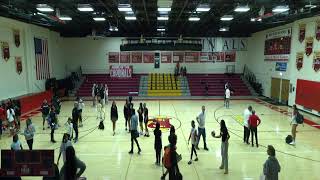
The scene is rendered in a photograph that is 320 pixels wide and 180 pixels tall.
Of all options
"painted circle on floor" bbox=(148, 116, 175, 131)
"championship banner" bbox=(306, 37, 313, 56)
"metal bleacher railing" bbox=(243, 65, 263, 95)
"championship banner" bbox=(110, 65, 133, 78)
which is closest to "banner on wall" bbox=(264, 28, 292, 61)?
"championship banner" bbox=(306, 37, 313, 56)

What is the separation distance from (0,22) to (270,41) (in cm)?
2195

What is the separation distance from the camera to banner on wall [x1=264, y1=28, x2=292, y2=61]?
21797mm

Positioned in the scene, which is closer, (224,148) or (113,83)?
(224,148)

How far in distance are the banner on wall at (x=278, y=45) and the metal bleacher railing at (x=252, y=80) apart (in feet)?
9.96

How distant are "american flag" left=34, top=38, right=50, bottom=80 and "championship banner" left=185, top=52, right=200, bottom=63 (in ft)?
48.7

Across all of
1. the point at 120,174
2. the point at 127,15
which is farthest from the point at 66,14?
the point at 120,174

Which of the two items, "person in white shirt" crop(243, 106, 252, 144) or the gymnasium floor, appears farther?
"person in white shirt" crop(243, 106, 252, 144)

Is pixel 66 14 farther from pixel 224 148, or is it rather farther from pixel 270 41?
pixel 270 41

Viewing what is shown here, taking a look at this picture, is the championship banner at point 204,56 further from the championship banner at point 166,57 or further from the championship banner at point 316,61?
the championship banner at point 316,61

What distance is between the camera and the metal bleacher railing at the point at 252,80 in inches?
1072

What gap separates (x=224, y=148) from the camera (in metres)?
8.65

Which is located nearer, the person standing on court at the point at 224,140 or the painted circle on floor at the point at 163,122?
the person standing on court at the point at 224,140

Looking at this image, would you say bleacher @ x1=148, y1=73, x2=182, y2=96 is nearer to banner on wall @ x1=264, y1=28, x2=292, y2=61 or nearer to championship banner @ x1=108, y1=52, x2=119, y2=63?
championship banner @ x1=108, y1=52, x2=119, y2=63

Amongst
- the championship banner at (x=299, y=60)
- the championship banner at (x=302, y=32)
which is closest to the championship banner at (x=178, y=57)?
the championship banner at (x=299, y=60)
